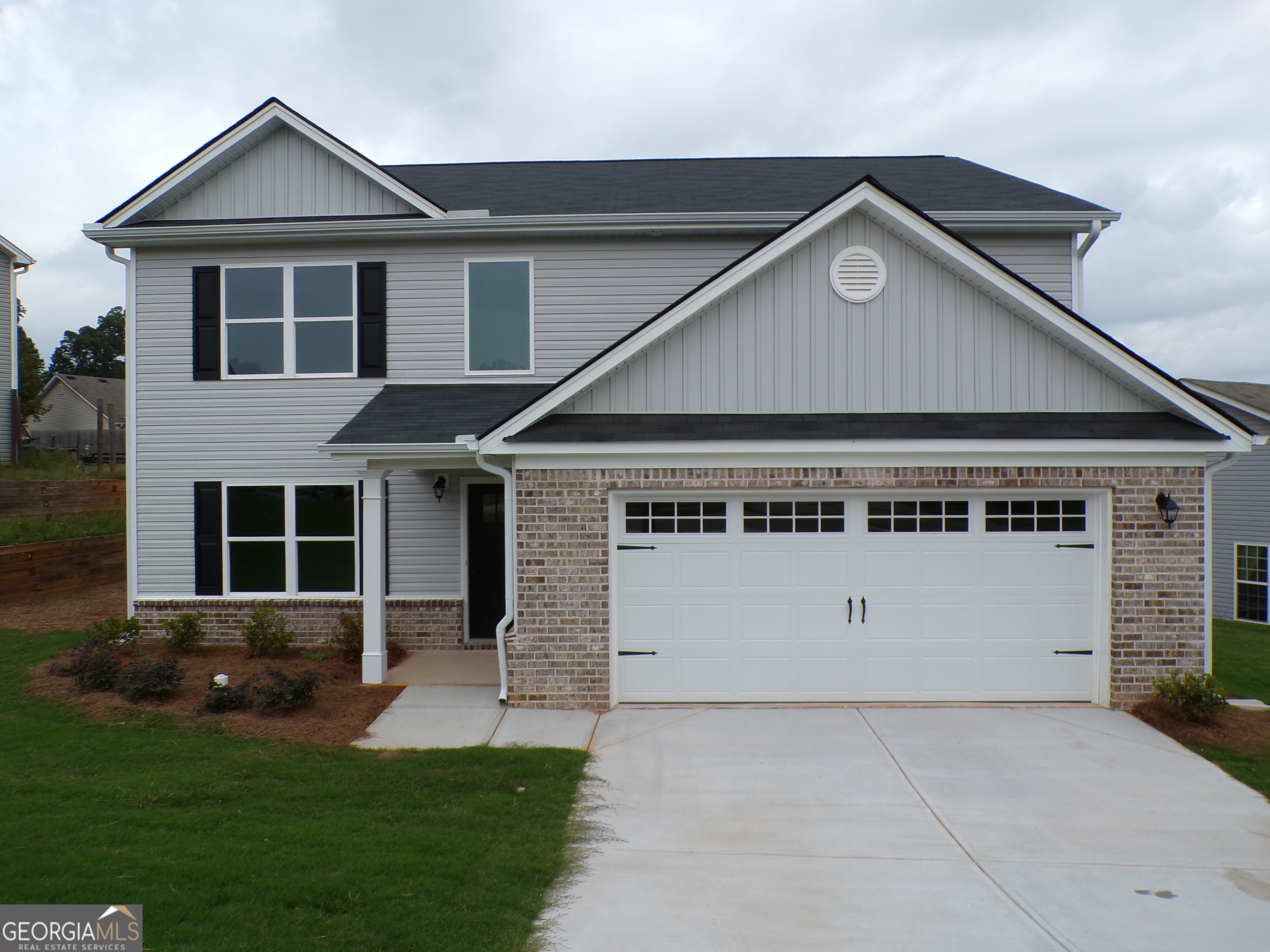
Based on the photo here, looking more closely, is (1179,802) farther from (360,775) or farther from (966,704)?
(360,775)

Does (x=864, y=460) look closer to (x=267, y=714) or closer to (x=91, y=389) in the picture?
(x=267, y=714)

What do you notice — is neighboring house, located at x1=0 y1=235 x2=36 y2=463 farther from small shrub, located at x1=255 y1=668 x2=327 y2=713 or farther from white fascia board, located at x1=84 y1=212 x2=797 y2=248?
small shrub, located at x1=255 y1=668 x2=327 y2=713

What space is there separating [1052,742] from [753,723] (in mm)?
2773

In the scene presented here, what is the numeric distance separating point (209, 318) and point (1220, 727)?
13.4m

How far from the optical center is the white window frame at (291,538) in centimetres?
1166

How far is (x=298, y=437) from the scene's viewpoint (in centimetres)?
1173

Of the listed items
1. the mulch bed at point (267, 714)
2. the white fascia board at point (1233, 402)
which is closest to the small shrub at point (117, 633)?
the mulch bed at point (267, 714)

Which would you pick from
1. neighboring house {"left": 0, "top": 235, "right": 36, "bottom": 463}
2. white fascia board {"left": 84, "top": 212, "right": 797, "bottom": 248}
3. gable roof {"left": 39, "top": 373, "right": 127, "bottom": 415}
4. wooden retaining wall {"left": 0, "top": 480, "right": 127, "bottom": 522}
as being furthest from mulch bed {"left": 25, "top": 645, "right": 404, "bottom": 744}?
gable roof {"left": 39, "top": 373, "right": 127, "bottom": 415}

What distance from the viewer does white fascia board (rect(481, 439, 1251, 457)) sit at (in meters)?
8.23

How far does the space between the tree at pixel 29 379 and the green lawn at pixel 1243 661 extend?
2752cm

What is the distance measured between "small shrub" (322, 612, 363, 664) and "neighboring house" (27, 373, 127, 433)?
34529 millimetres

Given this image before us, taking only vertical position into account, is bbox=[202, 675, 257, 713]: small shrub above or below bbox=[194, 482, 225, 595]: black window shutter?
below

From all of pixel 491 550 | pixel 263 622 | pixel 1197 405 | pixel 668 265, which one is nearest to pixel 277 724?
pixel 263 622

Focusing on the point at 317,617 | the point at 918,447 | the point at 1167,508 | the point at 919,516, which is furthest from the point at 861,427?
the point at 317,617
